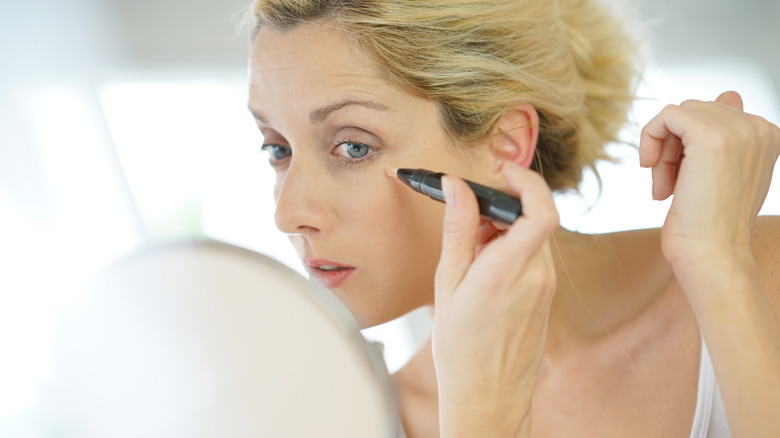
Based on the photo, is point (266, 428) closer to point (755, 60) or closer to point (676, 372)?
point (676, 372)

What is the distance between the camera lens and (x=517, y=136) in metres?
0.95

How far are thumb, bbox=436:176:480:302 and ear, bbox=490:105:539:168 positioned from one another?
0.34 m

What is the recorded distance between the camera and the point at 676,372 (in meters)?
0.90

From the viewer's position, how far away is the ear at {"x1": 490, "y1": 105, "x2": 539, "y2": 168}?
933 millimetres

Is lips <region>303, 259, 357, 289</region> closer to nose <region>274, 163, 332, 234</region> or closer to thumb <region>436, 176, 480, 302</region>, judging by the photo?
nose <region>274, 163, 332, 234</region>

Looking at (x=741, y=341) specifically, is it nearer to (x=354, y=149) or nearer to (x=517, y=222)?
(x=517, y=222)

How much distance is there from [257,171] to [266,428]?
4.52ft

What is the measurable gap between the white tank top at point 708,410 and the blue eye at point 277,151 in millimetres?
583

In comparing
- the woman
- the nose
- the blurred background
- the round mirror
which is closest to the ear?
the woman

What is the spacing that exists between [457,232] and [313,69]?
33 centimetres

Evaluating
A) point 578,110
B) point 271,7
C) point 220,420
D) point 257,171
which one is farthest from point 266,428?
point 257,171

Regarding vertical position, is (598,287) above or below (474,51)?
below

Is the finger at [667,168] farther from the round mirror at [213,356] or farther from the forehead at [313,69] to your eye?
the round mirror at [213,356]

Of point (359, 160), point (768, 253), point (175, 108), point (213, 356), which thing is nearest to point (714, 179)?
point (768, 253)
